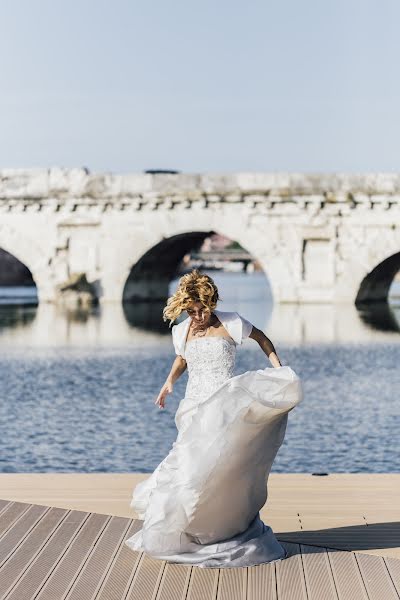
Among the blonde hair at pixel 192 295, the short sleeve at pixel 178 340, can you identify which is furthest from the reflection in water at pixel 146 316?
the blonde hair at pixel 192 295

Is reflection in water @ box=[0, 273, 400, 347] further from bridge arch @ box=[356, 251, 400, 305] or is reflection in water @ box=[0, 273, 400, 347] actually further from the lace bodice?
the lace bodice

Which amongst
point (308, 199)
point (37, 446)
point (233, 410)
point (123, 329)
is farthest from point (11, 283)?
point (233, 410)

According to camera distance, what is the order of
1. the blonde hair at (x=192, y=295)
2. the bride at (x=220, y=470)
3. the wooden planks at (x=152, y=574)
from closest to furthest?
1. the wooden planks at (x=152, y=574)
2. the bride at (x=220, y=470)
3. the blonde hair at (x=192, y=295)

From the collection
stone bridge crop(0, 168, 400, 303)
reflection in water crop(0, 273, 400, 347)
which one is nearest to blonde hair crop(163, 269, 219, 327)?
reflection in water crop(0, 273, 400, 347)

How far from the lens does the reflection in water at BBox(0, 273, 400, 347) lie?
20.3m

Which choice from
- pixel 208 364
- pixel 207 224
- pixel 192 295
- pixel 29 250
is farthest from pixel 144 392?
pixel 29 250

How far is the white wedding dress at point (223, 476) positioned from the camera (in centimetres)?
538

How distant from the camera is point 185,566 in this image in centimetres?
542

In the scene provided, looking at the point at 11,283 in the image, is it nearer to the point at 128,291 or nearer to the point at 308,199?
the point at 128,291

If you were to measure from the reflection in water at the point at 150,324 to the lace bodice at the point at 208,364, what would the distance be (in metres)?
13.8

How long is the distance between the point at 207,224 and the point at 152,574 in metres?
23.5

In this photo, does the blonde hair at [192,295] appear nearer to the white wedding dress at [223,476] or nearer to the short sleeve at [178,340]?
the short sleeve at [178,340]

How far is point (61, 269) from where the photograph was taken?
30.1m

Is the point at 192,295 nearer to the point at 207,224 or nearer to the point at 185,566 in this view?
the point at 185,566
